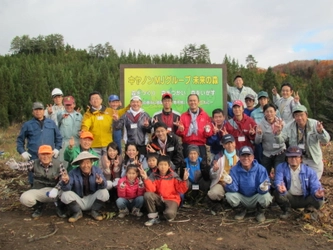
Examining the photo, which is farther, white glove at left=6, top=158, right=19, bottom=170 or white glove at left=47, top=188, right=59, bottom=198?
white glove at left=6, top=158, right=19, bottom=170

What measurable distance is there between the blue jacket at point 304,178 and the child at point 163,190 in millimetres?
1386

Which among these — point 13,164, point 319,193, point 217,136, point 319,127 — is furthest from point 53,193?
point 319,127

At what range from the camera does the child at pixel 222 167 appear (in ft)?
16.9

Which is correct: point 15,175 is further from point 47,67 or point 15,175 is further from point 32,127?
point 47,67

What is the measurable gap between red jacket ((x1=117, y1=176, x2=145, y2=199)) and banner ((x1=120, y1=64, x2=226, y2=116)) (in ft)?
8.81

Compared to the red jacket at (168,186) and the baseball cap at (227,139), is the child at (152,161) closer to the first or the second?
the red jacket at (168,186)

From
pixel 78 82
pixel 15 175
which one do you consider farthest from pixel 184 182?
pixel 78 82

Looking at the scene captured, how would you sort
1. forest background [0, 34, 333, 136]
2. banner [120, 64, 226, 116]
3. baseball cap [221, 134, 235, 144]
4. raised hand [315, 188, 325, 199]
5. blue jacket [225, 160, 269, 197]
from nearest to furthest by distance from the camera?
raised hand [315, 188, 325, 199] < blue jacket [225, 160, 269, 197] < baseball cap [221, 134, 235, 144] < banner [120, 64, 226, 116] < forest background [0, 34, 333, 136]

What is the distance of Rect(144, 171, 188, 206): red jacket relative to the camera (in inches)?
193

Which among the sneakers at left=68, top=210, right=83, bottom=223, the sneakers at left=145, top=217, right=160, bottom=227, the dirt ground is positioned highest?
the sneakers at left=68, top=210, right=83, bottom=223

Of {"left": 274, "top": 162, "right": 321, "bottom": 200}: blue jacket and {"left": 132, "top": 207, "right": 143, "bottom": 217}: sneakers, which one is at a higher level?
{"left": 274, "top": 162, "right": 321, "bottom": 200}: blue jacket

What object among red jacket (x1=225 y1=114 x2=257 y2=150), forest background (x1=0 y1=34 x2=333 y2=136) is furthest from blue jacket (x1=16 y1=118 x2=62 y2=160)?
forest background (x1=0 y1=34 x2=333 y2=136)

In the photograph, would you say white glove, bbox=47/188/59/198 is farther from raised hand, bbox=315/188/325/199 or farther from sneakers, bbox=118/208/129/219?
raised hand, bbox=315/188/325/199

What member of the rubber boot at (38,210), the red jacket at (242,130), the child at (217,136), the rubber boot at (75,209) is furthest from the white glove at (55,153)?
the red jacket at (242,130)
